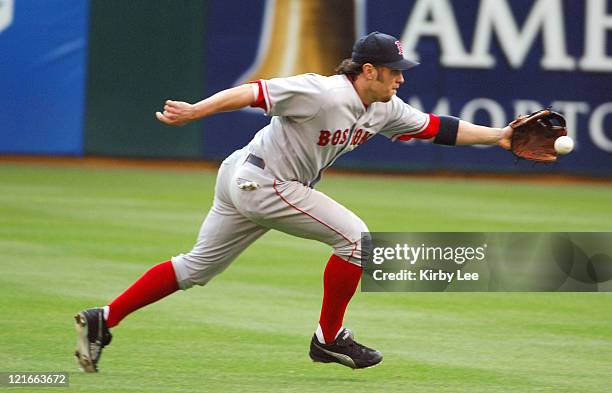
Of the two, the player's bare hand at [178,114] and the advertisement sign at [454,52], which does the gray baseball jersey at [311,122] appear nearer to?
the player's bare hand at [178,114]

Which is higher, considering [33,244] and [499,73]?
[499,73]

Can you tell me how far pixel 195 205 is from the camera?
13.7m

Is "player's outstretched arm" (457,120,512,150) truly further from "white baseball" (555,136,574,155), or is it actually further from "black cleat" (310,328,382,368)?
"black cleat" (310,328,382,368)

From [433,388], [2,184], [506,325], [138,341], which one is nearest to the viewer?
[433,388]

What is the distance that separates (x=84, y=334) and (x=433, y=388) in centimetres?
171

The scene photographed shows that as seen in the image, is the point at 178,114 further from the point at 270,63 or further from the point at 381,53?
the point at 270,63

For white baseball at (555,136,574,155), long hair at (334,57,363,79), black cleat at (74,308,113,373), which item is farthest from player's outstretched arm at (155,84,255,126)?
white baseball at (555,136,574,155)

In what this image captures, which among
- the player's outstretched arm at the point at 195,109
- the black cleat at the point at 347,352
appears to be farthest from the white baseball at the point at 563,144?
the player's outstretched arm at the point at 195,109

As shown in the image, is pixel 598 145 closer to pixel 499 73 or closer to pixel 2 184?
pixel 499 73

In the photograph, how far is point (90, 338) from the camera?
19.8 feet

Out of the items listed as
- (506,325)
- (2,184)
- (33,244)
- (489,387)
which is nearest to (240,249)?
(489,387)

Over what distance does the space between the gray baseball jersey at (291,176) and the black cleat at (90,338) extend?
46 centimetres

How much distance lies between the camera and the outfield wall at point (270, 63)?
1692cm

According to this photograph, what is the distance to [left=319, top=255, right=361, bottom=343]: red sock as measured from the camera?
6.19 meters
